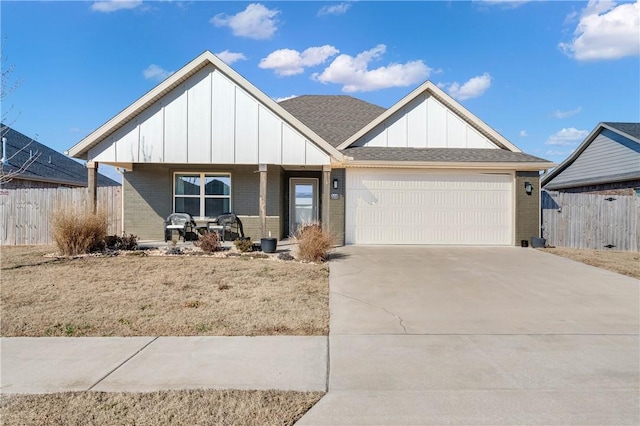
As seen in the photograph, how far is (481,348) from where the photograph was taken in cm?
507

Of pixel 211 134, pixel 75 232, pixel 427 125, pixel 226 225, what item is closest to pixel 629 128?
pixel 427 125

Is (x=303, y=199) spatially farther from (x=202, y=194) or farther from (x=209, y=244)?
(x=209, y=244)

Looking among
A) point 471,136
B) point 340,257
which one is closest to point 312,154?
point 340,257

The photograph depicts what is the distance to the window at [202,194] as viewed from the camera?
15.0 meters

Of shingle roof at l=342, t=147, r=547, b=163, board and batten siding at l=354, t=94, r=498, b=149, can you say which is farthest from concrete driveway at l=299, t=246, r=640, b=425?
board and batten siding at l=354, t=94, r=498, b=149

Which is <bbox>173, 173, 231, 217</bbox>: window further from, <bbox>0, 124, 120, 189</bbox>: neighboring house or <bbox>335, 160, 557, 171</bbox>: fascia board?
<bbox>0, 124, 120, 189</bbox>: neighboring house

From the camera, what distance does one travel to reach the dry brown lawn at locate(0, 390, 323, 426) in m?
3.31

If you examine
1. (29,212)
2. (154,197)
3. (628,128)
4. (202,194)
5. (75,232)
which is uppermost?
(628,128)

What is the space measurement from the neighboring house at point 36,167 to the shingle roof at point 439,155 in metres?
13.7

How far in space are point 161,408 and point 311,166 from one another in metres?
11.1

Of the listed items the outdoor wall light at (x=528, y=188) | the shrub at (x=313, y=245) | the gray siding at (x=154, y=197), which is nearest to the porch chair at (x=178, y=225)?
the gray siding at (x=154, y=197)

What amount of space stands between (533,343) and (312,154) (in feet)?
28.0

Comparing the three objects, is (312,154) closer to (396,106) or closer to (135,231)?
(396,106)

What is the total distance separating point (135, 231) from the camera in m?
14.8
